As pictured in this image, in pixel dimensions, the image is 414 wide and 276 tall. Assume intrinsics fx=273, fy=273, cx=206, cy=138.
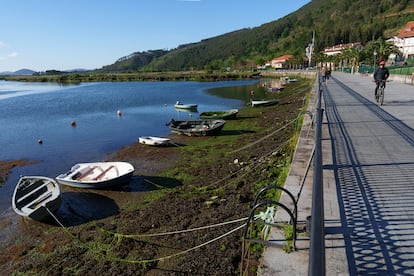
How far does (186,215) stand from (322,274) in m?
7.32

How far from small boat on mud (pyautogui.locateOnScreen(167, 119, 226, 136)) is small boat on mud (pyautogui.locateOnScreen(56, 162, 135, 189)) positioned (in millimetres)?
8263

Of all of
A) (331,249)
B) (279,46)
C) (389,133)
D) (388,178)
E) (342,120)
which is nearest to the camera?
(331,249)

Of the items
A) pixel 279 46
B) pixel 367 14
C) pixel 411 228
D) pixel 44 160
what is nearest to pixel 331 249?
pixel 411 228

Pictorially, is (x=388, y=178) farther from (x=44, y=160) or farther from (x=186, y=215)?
(x=44, y=160)

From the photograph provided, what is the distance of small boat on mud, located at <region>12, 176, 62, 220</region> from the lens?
9.25 m

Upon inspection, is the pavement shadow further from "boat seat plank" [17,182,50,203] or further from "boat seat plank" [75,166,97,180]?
"boat seat plank" [17,182,50,203]

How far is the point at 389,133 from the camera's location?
9.45 m

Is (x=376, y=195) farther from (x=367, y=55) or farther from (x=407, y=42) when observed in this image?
(x=407, y=42)

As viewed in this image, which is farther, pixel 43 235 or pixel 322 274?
pixel 43 235

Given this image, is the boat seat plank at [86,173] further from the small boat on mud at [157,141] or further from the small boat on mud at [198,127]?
the small boat on mud at [198,127]

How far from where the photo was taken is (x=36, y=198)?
426 inches

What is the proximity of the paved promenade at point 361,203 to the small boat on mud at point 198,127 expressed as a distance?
10.5m

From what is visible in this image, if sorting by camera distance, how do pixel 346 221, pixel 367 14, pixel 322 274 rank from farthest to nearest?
pixel 367 14 → pixel 346 221 → pixel 322 274

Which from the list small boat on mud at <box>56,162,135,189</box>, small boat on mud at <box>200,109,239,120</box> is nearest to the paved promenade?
small boat on mud at <box>56,162,135,189</box>
